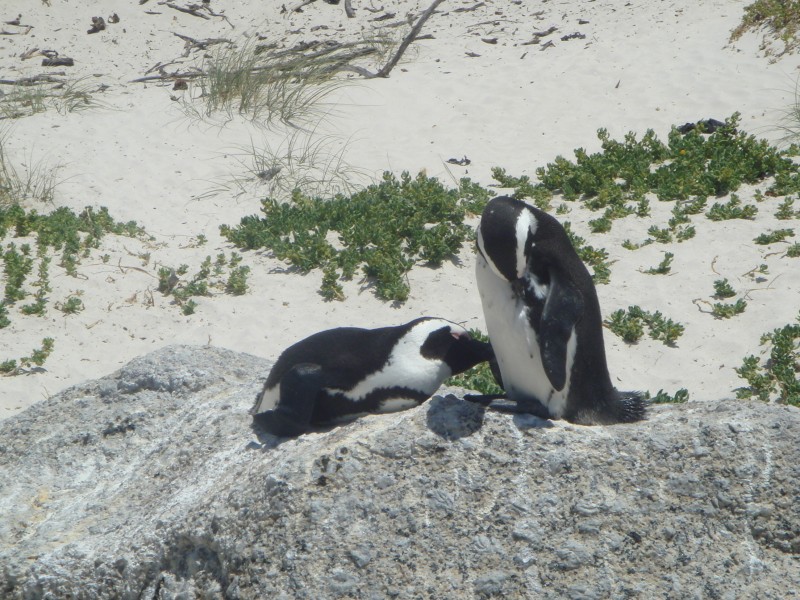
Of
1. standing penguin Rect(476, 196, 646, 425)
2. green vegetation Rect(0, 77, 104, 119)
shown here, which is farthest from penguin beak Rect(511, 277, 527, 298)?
green vegetation Rect(0, 77, 104, 119)

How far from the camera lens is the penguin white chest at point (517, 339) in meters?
3.21

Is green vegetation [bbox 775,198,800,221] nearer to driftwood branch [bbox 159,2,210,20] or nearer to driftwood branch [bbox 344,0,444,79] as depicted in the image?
driftwood branch [bbox 344,0,444,79]

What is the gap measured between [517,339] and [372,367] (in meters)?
0.58

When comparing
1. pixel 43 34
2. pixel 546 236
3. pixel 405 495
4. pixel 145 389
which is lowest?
pixel 43 34

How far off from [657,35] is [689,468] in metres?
9.23

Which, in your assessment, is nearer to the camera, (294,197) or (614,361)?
(614,361)

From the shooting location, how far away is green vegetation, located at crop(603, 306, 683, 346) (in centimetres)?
604

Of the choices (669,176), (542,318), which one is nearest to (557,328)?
(542,318)

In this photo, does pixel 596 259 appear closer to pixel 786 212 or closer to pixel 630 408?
pixel 786 212

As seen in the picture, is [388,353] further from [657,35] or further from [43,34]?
[43,34]

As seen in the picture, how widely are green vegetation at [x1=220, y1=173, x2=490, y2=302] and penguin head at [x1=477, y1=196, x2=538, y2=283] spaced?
3.61 meters

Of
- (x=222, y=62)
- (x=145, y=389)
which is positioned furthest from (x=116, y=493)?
(x=222, y=62)

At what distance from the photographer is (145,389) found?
4355mm

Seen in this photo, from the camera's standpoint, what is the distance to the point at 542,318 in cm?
311
